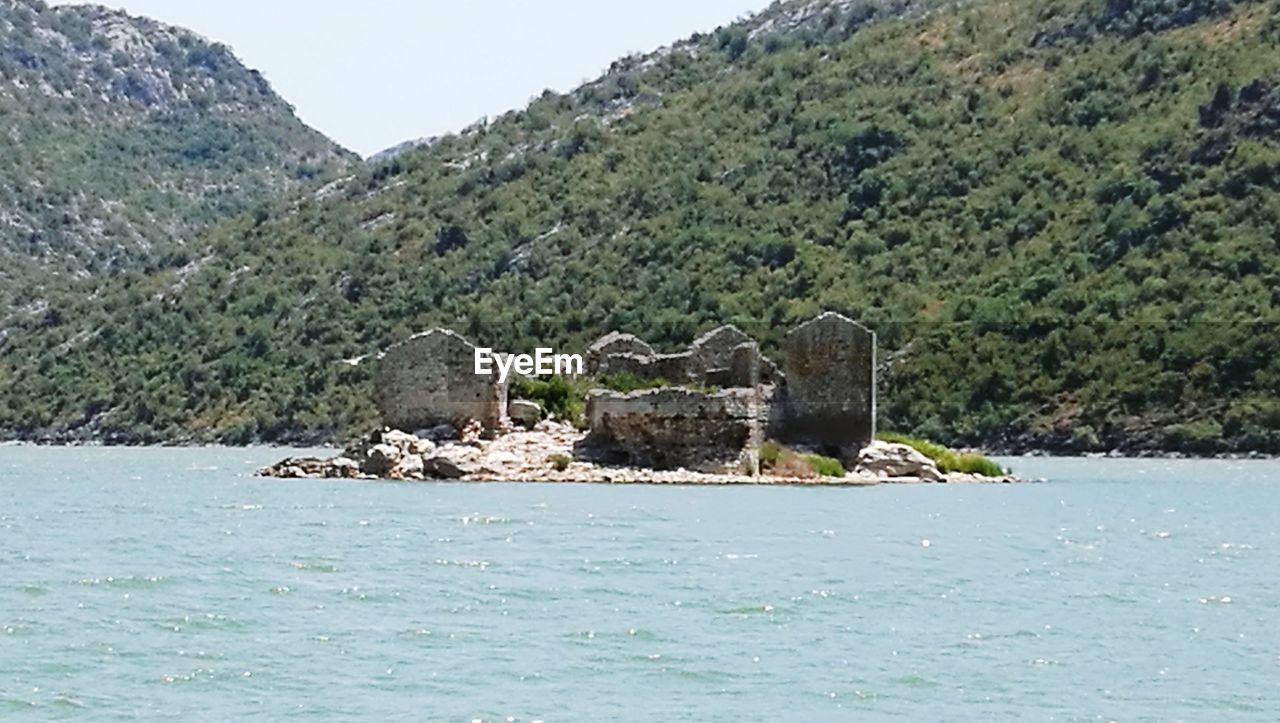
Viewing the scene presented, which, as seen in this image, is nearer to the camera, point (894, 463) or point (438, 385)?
point (438, 385)

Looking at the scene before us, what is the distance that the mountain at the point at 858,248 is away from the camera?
74375 millimetres

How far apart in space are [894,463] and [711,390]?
5.37 meters

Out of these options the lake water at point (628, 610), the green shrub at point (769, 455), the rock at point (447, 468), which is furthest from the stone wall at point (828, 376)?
the lake water at point (628, 610)

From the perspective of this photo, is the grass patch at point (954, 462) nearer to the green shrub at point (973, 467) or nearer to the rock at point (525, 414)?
the green shrub at point (973, 467)

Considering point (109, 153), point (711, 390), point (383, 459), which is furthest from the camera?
point (109, 153)

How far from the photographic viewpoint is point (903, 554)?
94.3ft

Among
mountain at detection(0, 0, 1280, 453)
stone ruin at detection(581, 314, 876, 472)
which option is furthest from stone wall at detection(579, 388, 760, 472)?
mountain at detection(0, 0, 1280, 453)

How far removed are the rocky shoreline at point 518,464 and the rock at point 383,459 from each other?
0.02 metres

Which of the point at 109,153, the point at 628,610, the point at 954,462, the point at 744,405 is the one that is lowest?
the point at 628,610

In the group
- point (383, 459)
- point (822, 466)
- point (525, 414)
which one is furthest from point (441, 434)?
point (822, 466)

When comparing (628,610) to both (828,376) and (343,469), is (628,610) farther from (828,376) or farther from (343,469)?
(343,469)

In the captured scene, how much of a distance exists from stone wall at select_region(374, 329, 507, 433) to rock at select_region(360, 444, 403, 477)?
1129 millimetres

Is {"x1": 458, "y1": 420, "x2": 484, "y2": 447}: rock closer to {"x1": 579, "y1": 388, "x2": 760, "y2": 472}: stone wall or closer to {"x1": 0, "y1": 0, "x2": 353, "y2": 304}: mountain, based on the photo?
{"x1": 579, "y1": 388, "x2": 760, "y2": 472}: stone wall

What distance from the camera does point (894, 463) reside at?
152 ft
